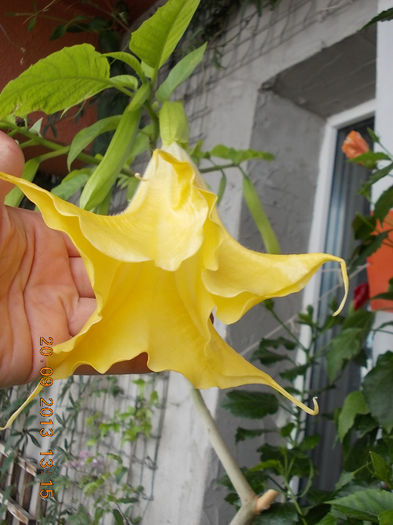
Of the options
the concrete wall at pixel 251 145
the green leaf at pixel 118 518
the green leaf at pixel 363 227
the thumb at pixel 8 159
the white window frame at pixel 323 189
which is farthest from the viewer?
the white window frame at pixel 323 189

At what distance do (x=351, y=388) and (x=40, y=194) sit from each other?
3.01 feet

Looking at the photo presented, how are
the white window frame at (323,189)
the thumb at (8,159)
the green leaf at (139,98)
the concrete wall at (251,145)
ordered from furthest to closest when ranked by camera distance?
1. the white window frame at (323,189)
2. the concrete wall at (251,145)
3. the green leaf at (139,98)
4. the thumb at (8,159)

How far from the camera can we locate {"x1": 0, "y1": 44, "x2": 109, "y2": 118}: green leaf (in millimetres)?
386

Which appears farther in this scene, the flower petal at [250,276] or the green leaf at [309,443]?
the green leaf at [309,443]

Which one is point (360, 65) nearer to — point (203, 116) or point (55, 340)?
point (203, 116)

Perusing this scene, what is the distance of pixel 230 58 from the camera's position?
→ 107 centimetres

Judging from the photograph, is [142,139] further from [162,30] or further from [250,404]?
[250,404]

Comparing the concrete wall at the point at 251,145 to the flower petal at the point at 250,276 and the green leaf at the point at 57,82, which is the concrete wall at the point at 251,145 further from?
the flower petal at the point at 250,276

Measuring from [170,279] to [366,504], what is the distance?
26cm

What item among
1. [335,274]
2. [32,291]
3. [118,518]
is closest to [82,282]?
[32,291]

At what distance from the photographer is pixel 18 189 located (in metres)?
0.49

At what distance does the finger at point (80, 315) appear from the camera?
404mm

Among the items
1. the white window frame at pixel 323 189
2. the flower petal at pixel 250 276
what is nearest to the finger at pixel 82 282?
the flower petal at pixel 250 276

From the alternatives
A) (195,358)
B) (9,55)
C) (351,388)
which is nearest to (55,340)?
(195,358)
